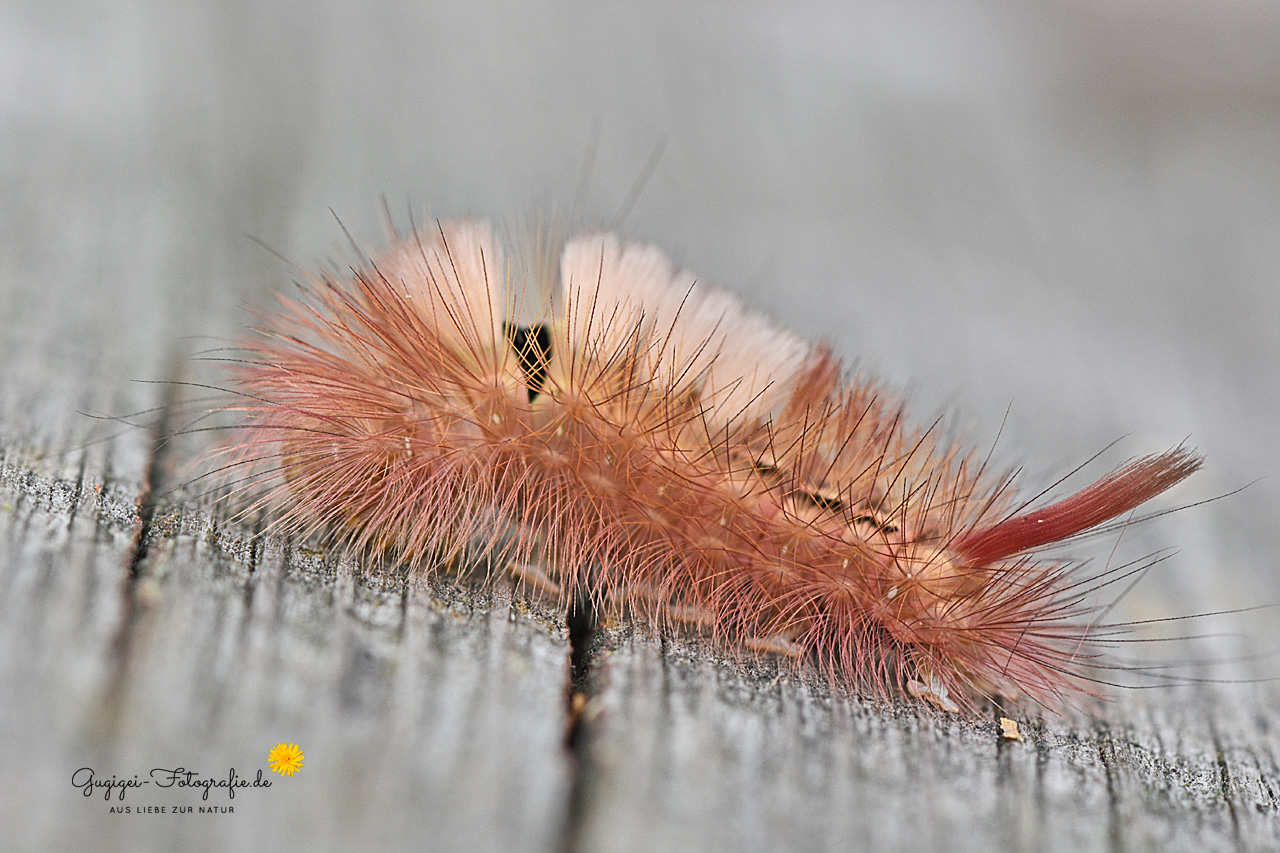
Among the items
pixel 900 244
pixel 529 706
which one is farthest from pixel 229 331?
pixel 900 244

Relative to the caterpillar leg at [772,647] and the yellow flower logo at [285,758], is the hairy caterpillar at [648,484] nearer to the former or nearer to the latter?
the caterpillar leg at [772,647]

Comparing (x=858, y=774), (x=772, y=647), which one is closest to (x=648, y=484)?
(x=772, y=647)

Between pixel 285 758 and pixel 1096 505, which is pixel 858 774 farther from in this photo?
pixel 285 758

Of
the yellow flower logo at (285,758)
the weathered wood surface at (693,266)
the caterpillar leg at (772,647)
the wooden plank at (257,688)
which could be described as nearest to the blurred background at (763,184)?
the weathered wood surface at (693,266)

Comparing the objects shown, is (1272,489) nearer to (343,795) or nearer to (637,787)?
(637,787)

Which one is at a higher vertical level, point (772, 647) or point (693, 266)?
point (693, 266)

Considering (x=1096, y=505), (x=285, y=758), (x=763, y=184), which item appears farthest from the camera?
(x=763, y=184)
